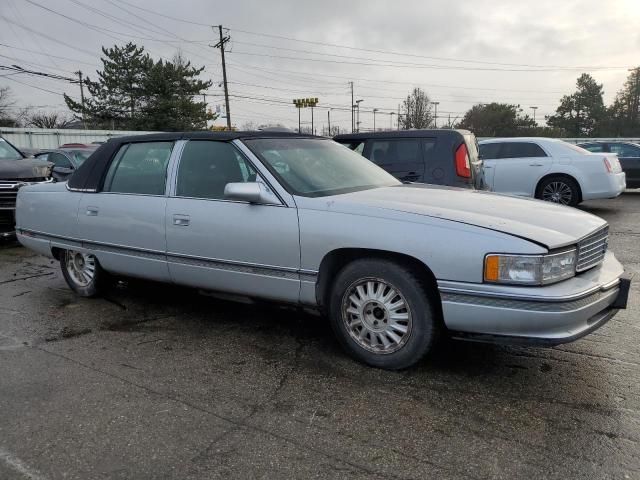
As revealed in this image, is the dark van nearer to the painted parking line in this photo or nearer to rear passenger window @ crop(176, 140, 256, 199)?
rear passenger window @ crop(176, 140, 256, 199)

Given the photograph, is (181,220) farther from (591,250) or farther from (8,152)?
(8,152)

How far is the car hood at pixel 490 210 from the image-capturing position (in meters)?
3.09

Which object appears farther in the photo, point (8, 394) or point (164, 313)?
point (164, 313)

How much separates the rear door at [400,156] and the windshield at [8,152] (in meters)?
6.55

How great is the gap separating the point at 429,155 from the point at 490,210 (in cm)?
340

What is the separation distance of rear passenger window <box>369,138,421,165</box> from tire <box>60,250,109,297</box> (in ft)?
12.5

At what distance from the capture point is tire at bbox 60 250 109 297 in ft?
16.6

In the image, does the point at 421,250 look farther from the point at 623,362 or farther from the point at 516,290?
the point at 623,362

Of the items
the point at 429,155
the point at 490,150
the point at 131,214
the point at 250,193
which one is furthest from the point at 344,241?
the point at 490,150

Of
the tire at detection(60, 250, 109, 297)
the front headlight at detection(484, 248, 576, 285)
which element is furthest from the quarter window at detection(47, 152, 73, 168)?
the front headlight at detection(484, 248, 576, 285)

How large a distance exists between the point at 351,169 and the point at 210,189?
118 cm

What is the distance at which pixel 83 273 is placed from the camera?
5223mm

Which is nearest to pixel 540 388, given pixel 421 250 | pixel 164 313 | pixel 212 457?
pixel 421 250

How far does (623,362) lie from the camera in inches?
141
